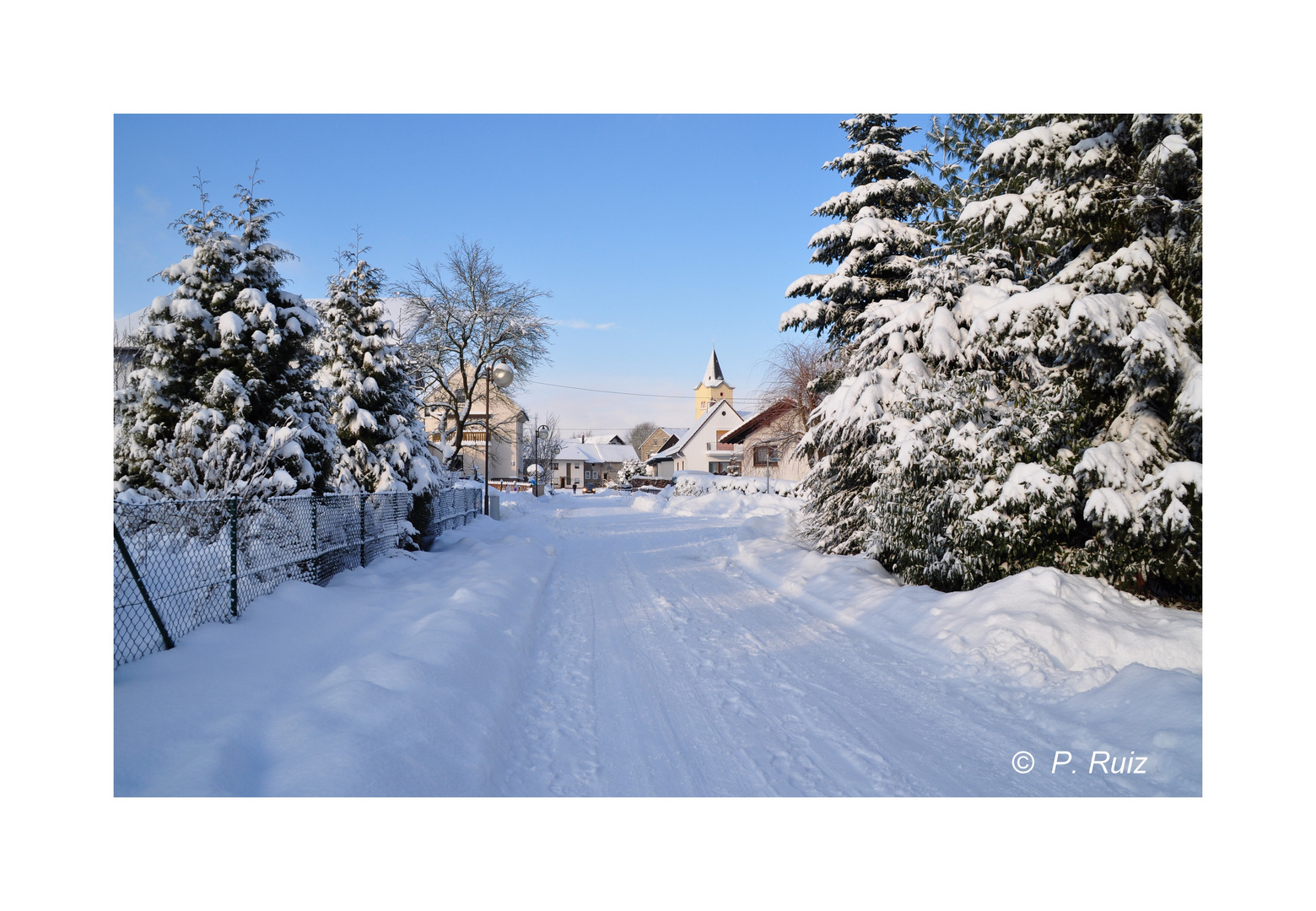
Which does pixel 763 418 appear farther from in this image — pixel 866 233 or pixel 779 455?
pixel 866 233

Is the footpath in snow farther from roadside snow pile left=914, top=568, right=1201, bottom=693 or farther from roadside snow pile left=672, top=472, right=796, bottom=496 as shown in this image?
roadside snow pile left=672, top=472, right=796, bottom=496

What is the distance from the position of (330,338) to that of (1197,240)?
47.3 ft

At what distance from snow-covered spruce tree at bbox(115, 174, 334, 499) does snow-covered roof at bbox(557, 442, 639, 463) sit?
75.7m

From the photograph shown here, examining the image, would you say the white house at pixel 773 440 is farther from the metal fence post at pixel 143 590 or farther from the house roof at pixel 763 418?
the metal fence post at pixel 143 590

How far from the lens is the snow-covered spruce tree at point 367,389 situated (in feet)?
42.9

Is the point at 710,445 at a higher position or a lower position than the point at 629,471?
higher

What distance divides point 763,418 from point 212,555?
34.2 meters

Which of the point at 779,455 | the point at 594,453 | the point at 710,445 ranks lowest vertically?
the point at 779,455

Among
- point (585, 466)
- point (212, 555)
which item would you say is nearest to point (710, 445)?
point (585, 466)

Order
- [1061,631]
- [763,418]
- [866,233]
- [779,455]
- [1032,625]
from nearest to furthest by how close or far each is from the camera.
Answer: [1061,631] < [1032,625] < [866,233] < [779,455] < [763,418]

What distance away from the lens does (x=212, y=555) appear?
17.3 feet

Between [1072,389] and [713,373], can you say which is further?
[713,373]

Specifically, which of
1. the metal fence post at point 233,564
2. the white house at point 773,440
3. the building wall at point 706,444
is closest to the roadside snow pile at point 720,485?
the white house at point 773,440

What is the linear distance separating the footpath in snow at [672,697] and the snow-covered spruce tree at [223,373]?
2.63 m
